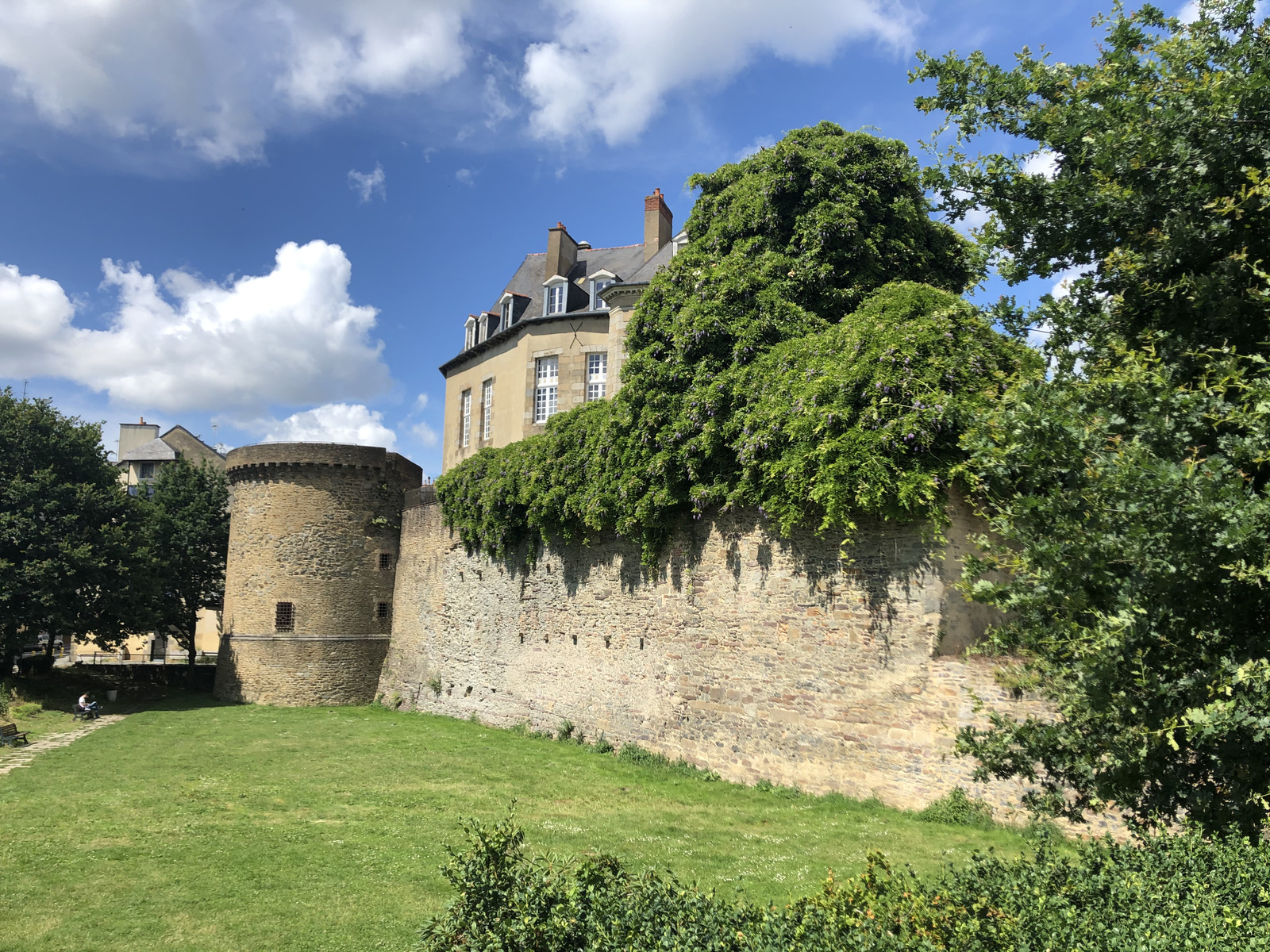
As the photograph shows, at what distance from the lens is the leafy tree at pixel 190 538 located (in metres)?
33.5

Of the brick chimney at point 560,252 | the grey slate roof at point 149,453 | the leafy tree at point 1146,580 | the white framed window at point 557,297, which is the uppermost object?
the brick chimney at point 560,252

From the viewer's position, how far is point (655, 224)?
29.2m

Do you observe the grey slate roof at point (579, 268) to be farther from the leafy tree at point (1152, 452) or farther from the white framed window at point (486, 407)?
the leafy tree at point (1152, 452)

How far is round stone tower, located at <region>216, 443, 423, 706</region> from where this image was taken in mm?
27109

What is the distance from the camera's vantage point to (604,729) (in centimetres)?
1653

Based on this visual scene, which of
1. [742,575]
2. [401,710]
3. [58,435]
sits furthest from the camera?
[58,435]

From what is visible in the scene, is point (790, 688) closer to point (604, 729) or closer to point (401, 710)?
point (604, 729)

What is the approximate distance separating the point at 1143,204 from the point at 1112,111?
→ 0.88 m

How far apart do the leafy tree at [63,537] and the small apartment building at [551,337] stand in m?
12.2

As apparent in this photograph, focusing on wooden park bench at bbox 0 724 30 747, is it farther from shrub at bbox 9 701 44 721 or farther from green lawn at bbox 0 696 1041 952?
shrub at bbox 9 701 44 721

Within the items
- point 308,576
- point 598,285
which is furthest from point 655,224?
point 308,576

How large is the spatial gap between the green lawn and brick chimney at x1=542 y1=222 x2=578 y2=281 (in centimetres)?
1938

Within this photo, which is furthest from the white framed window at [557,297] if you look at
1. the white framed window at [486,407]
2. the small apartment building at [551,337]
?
the white framed window at [486,407]

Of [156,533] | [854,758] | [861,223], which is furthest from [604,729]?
[156,533]
